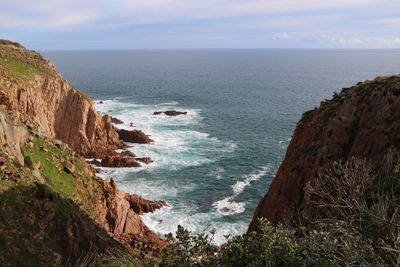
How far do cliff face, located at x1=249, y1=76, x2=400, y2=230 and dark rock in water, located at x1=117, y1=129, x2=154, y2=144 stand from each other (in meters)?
51.8

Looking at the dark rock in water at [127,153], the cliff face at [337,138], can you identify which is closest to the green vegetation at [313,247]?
the cliff face at [337,138]

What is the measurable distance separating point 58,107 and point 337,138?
55.1 m

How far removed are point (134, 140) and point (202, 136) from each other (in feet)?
49.2

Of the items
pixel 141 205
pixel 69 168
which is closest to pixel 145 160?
pixel 141 205

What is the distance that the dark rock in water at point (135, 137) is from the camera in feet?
269

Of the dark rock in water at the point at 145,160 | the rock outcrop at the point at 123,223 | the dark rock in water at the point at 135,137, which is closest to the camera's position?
the rock outcrop at the point at 123,223

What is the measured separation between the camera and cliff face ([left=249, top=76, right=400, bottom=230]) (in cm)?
2542

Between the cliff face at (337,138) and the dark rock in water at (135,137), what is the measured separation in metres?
51.8

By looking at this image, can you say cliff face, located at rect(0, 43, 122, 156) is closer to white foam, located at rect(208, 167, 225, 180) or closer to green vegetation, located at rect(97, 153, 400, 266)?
white foam, located at rect(208, 167, 225, 180)

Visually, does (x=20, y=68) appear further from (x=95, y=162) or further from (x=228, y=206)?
(x=228, y=206)

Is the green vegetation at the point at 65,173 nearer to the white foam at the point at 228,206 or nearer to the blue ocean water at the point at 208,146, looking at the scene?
the blue ocean water at the point at 208,146

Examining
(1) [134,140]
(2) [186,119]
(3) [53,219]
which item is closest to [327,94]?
(2) [186,119]

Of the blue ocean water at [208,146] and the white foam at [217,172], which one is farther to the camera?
the white foam at [217,172]

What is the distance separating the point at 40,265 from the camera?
83.8 ft
